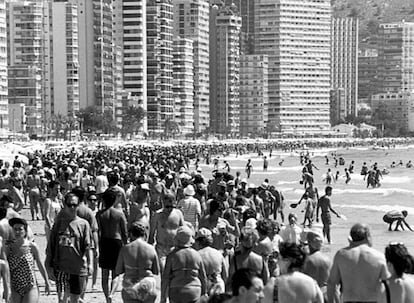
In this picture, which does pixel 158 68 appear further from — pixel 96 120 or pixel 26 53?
pixel 96 120

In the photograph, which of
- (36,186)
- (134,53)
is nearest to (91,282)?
(36,186)

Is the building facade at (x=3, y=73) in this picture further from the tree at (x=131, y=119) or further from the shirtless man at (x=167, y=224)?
the shirtless man at (x=167, y=224)

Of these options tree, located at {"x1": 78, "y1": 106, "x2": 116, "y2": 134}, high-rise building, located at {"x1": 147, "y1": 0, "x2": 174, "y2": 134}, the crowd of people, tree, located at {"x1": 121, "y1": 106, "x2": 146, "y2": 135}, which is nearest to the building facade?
tree, located at {"x1": 78, "y1": 106, "x2": 116, "y2": 134}

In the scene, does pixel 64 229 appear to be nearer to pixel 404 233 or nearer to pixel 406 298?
pixel 406 298

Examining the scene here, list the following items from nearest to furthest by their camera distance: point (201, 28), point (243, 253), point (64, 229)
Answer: point (243, 253) < point (64, 229) < point (201, 28)

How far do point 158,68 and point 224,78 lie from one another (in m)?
37.0

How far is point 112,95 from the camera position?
145250 mm

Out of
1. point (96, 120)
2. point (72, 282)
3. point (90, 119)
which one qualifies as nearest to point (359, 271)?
point (72, 282)

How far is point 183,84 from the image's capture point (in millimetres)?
171125

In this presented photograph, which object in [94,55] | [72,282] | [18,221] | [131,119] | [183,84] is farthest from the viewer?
[183,84]

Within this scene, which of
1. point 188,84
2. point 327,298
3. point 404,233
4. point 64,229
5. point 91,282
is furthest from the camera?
point 188,84

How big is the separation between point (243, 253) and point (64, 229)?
2074mm

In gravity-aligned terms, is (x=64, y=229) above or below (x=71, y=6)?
below

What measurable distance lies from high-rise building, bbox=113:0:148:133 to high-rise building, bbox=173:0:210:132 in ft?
97.2
